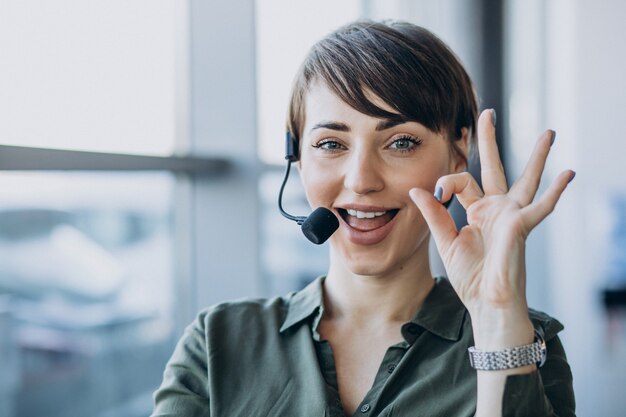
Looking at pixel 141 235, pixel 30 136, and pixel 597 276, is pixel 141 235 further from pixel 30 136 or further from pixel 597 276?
pixel 597 276

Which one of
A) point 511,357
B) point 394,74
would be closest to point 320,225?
point 394,74

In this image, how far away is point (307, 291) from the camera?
164cm

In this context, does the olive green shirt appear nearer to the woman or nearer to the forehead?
the woman

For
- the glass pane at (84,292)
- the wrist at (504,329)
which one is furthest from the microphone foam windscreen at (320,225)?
the glass pane at (84,292)

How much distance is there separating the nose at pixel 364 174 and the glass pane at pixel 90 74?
2.78ft

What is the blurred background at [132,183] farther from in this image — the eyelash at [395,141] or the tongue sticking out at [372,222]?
the tongue sticking out at [372,222]

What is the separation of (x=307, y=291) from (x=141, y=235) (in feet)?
3.27

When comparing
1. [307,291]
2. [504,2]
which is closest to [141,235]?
[307,291]

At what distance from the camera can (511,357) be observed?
4.03ft

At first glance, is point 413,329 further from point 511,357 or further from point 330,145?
point 330,145

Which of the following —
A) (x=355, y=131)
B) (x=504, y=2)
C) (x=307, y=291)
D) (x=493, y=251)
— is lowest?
(x=307, y=291)

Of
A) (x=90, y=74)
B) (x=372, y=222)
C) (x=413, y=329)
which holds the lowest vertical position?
(x=413, y=329)

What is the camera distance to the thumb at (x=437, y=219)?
52.2 inches

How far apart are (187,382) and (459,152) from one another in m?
0.74
